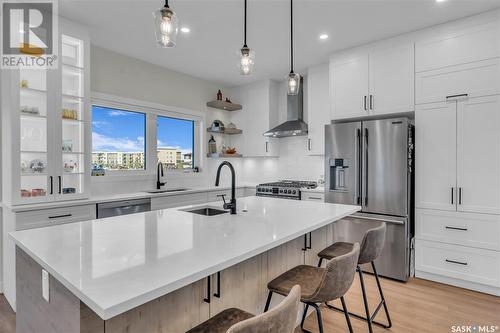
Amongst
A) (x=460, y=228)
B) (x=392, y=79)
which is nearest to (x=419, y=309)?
(x=460, y=228)

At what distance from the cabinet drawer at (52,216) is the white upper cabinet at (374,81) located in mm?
3303

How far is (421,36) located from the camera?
10.4ft

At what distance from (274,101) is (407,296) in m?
3.58

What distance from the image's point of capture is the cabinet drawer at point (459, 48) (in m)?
2.79

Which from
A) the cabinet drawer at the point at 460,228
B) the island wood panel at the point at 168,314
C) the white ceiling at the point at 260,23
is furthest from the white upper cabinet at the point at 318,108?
the island wood panel at the point at 168,314

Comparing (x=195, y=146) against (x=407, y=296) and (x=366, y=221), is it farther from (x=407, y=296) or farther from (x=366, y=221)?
(x=407, y=296)

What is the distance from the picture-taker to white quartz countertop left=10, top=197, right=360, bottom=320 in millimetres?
919

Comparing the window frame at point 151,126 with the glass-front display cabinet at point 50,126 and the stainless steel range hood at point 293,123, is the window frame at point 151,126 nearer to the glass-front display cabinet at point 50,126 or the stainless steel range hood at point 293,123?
the glass-front display cabinet at point 50,126

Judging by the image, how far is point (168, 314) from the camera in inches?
50.7

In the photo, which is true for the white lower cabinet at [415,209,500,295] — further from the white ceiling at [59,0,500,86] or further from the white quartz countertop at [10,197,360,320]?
the white ceiling at [59,0,500,86]

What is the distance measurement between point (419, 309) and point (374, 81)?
259 centimetres

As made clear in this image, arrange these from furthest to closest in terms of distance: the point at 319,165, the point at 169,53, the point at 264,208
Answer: the point at 319,165 → the point at 169,53 → the point at 264,208

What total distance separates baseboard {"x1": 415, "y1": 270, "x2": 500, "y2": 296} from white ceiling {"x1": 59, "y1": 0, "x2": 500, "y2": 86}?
282 centimetres

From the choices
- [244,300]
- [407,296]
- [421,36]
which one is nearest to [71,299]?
Answer: [244,300]
